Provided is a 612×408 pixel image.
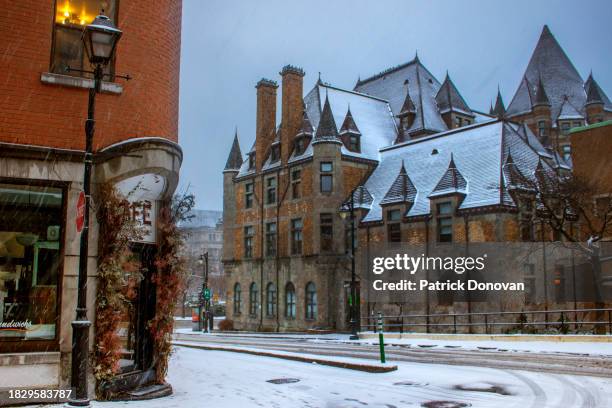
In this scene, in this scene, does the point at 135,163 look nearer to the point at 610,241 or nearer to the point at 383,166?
the point at 610,241

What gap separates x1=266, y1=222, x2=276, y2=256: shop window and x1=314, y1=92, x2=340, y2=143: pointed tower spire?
Answer: 785 centimetres

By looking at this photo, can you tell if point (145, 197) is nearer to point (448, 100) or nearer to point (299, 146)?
point (299, 146)

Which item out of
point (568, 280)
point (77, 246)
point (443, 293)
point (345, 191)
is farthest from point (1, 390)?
point (345, 191)

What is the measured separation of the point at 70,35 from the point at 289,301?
33702 millimetres

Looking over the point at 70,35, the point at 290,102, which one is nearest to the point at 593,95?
the point at 290,102

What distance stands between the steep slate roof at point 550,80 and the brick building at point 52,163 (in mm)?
56260

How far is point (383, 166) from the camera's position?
42844 millimetres

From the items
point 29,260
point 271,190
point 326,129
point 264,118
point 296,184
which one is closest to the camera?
point 29,260

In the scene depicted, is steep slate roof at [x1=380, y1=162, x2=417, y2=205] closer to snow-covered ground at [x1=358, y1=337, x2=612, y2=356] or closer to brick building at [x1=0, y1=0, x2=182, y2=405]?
snow-covered ground at [x1=358, y1=337, x2=612, y2=356]

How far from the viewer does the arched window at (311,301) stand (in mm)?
40406

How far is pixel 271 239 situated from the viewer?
45438 mm

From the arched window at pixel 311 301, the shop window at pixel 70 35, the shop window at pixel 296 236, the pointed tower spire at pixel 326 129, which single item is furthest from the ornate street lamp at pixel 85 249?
the shop window at pixel 296 236

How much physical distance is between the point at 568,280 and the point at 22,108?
30445mm

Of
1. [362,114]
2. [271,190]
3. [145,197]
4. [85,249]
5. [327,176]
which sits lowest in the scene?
[85,249]
